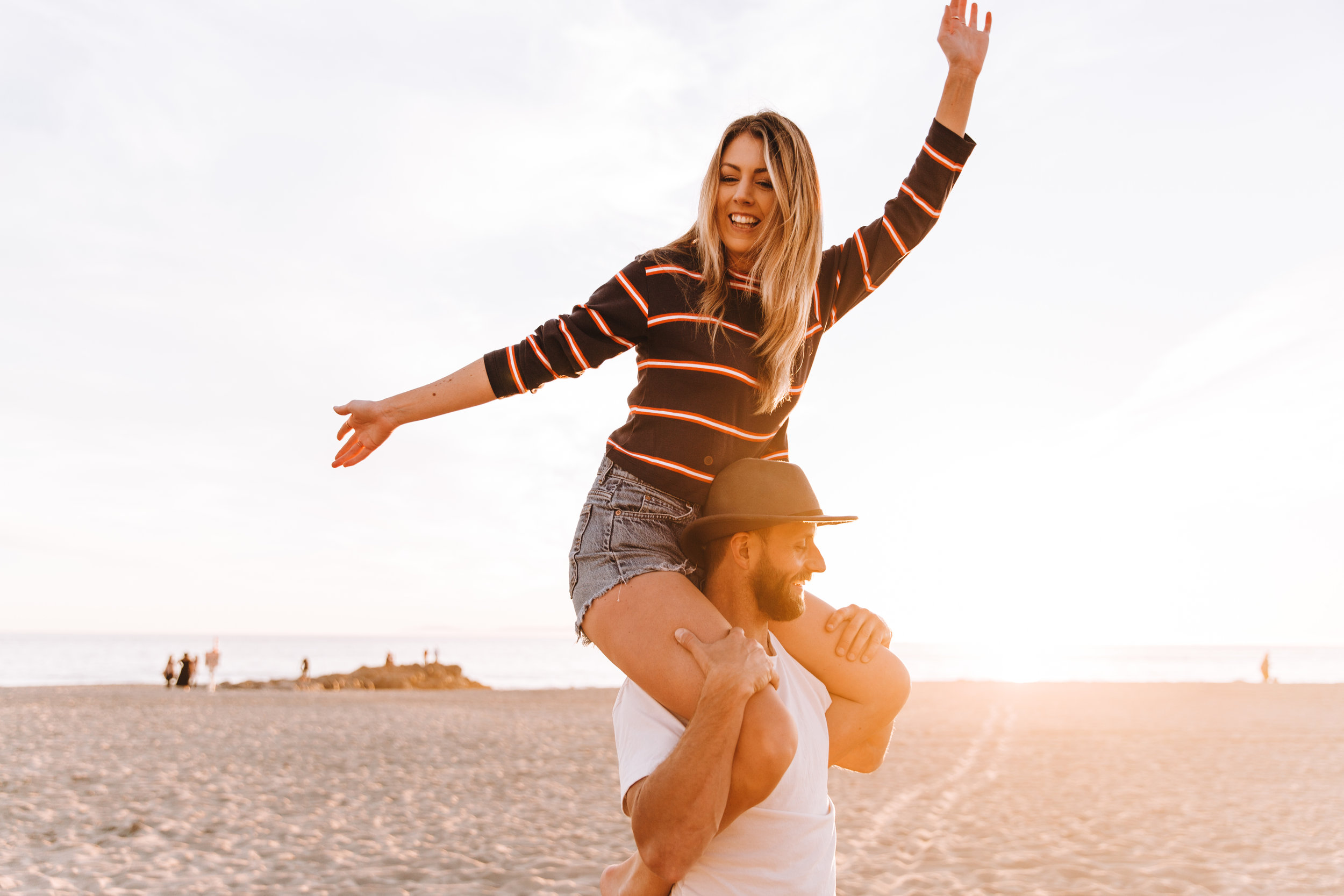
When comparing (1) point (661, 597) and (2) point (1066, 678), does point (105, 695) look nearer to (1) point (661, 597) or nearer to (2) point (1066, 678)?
(1) point (661, 597)

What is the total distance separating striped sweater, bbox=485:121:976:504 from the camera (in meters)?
2.87

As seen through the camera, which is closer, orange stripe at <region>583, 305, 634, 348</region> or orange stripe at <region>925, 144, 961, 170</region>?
orange stripe at <region>583, 305, 634, 348</region>

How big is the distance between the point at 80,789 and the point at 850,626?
43.0ft

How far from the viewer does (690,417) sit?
2883 millimetres

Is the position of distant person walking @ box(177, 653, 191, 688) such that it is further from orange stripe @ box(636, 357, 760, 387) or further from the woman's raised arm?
the woman's raised arm

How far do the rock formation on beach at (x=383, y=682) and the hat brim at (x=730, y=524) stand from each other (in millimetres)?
36360

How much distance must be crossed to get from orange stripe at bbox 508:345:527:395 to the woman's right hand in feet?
1.44

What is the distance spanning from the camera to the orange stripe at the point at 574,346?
287cm

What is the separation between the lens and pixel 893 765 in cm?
1611

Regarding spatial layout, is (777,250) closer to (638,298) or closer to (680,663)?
(638,298)

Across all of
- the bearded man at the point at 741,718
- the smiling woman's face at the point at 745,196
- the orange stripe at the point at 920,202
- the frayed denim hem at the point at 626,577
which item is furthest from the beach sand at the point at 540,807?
the orange stripe at the point at 920,202

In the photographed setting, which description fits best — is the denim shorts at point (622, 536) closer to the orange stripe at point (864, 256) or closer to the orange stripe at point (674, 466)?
the orange stripe at point (674, 466)

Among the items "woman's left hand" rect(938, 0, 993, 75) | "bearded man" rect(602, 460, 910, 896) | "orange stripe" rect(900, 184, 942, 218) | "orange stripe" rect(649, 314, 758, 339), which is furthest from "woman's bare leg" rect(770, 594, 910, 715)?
"woman's left hand" rect(938, 0, 993, 75)

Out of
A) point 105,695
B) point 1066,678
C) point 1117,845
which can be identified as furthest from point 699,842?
point 1066,678
